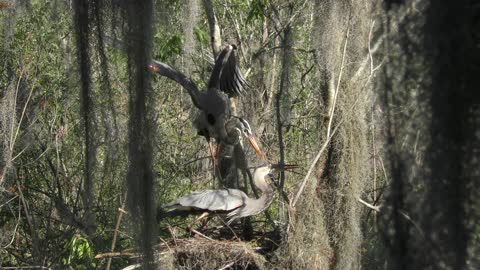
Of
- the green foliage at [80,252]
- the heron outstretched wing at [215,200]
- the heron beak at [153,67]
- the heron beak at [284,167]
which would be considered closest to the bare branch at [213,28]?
the heron beak at [153,67]

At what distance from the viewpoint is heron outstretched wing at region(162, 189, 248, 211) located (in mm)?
5496

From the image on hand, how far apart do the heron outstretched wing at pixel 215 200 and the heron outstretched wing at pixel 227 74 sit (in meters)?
0.79

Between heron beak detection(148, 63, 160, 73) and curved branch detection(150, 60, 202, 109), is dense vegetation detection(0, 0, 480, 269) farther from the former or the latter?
curved branch detection(150, 60, 202, 109)

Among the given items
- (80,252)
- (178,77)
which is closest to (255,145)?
(178,77)

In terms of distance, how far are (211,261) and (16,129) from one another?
176 cm

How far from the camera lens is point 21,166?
6195 millimetres

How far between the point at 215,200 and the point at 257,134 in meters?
1.24

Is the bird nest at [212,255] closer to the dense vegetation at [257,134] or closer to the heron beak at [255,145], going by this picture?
the dense vegetation at [257,134]

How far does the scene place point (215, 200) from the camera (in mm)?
5492

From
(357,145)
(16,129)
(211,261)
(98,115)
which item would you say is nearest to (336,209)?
(357,145)

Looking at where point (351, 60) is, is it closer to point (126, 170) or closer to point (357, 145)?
point (357, 145)

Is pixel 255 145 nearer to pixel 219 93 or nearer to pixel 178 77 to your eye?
pixel 219 93

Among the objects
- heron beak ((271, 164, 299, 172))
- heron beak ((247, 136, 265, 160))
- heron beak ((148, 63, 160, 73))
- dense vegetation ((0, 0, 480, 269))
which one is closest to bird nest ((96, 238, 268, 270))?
dense vegetation ((0, 0, 480, 269))

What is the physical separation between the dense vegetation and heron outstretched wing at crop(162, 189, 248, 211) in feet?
0.63
